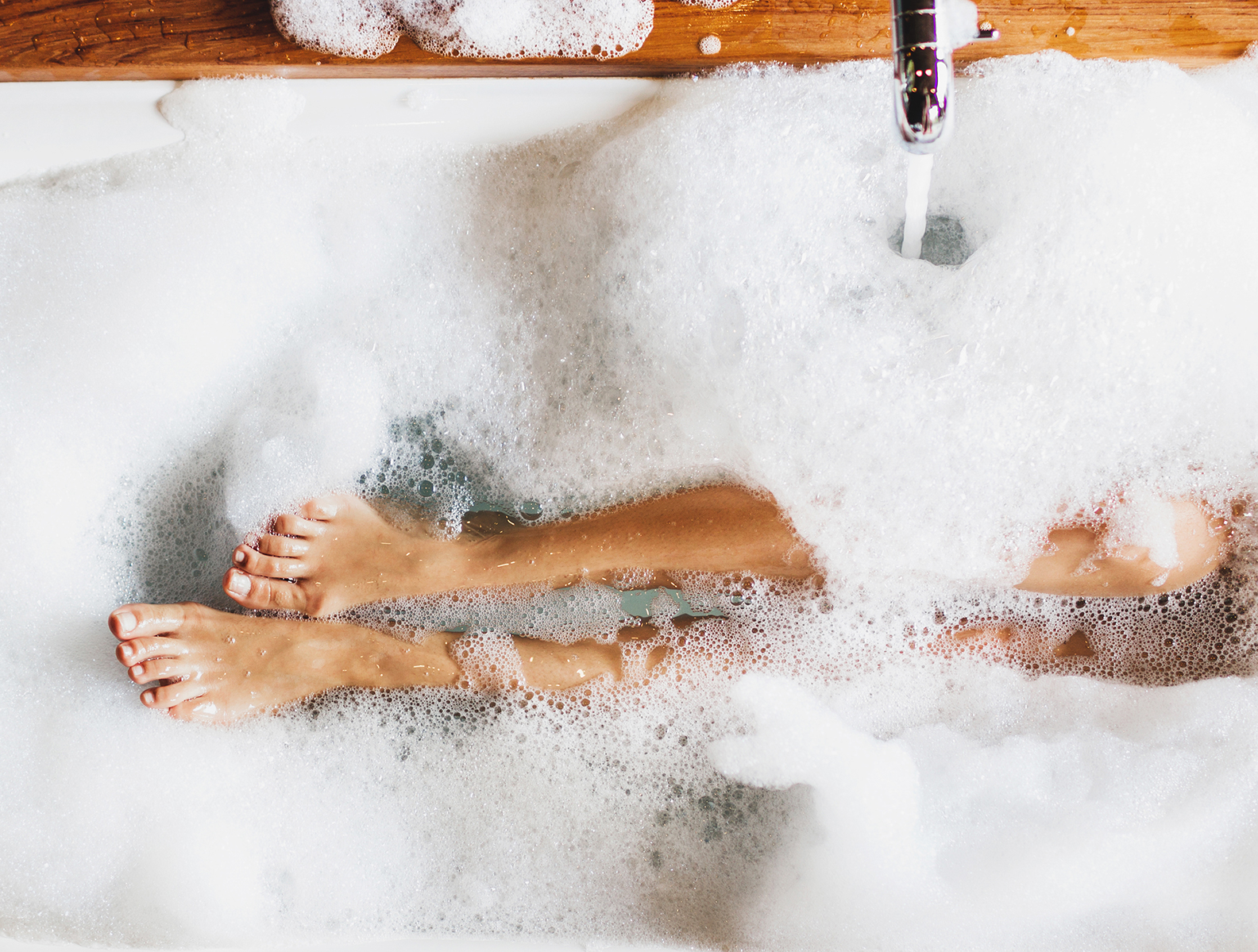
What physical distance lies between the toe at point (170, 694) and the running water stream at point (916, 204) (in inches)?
39.1

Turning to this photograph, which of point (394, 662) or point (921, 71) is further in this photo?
point (394, 662)

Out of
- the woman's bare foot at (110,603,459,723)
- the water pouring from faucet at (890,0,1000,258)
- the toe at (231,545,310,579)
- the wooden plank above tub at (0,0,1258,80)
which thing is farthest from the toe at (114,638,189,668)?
the water pouring from faucet at (890,0,1000,258)

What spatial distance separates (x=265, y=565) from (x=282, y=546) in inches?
1.2

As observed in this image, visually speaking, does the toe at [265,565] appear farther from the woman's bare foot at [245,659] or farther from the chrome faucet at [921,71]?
the chrome faucet at [921,71]

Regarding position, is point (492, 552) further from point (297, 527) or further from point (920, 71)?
point (920, 71)

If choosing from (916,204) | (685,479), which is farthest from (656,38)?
(685,479)

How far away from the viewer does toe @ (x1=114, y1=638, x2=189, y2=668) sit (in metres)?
1.02

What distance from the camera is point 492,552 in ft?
3.70

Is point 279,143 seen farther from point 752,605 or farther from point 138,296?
point 752,605

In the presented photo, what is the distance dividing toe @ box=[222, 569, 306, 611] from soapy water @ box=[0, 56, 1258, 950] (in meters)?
0.10

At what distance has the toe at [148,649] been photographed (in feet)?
3.36

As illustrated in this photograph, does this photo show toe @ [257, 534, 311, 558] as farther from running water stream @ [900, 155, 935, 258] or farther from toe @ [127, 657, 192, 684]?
running water stream @ [900, 155, 935, 258]

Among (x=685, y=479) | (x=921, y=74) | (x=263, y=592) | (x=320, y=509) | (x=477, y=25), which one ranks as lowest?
(x=263, y=592)

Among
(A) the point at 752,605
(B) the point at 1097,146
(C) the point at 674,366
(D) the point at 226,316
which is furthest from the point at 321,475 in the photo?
(B) the point at 1097,146
